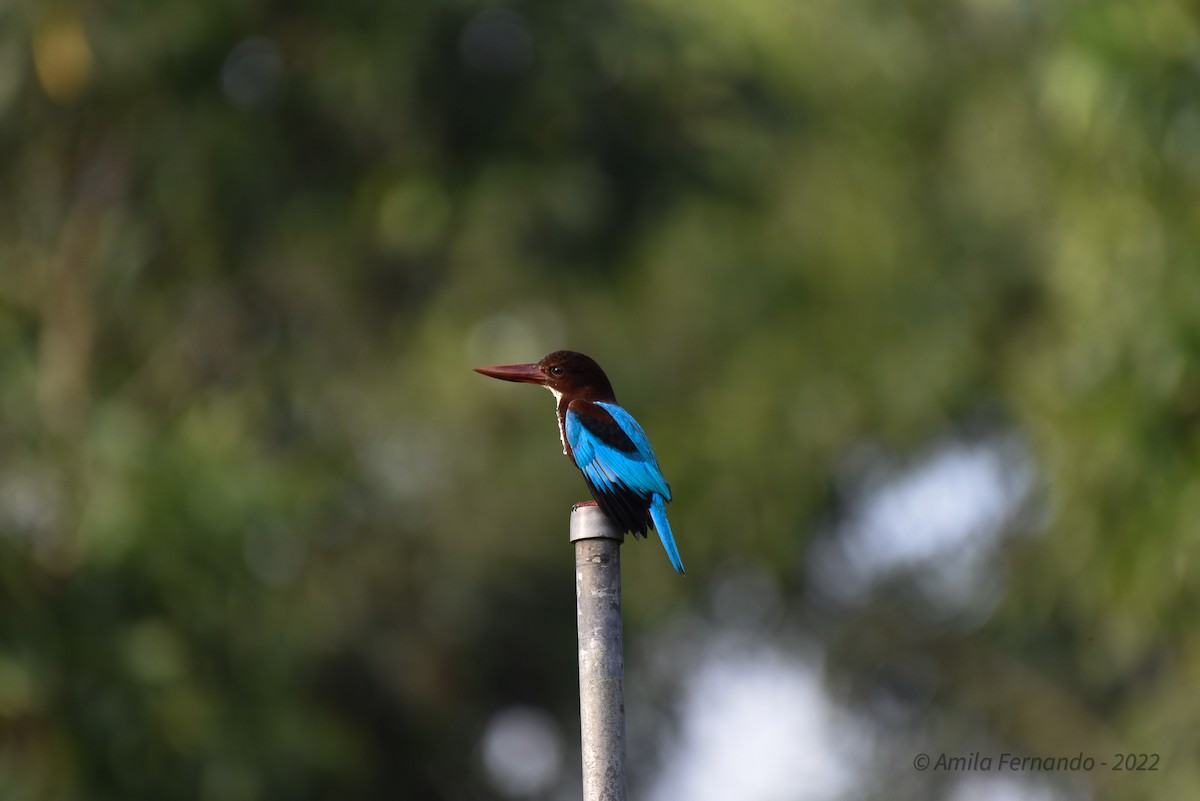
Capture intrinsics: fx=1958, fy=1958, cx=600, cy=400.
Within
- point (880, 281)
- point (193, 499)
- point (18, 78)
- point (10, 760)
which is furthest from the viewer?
point (880, 281)

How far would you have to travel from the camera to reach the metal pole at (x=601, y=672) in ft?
13.6

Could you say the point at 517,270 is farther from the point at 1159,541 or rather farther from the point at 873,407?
the point at 1159,541

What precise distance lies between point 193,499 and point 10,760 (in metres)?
1.77

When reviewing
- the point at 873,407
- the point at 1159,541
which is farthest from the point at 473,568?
the point at 1159,541

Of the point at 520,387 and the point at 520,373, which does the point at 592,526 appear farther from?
the point at 520,387

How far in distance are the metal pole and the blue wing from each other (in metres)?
0.74

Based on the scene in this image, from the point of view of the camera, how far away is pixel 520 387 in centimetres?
1711

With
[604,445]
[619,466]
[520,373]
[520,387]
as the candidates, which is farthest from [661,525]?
[520,387]

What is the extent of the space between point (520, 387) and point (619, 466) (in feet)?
38.3

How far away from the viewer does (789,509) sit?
16078 mm

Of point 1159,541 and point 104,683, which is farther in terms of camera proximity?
point 104,683

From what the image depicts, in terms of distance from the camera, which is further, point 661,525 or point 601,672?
point 661,525

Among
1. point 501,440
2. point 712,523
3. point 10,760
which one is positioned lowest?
point 10,760

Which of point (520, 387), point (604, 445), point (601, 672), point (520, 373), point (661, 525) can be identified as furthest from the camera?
point (520, 387)
